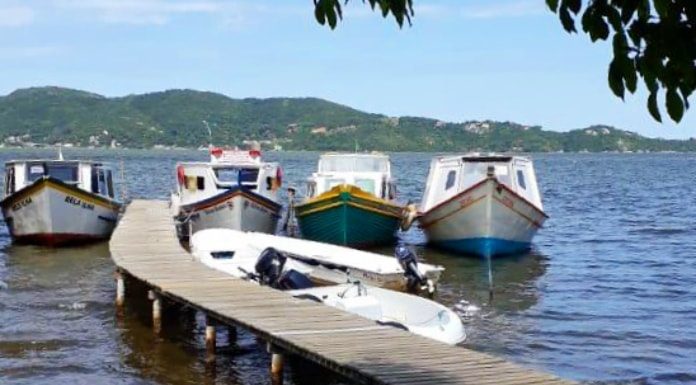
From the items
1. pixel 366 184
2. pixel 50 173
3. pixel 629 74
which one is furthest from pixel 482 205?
pixel 629 74

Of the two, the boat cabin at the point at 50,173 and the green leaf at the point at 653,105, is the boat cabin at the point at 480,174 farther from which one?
the green leaf at the point at 653,105

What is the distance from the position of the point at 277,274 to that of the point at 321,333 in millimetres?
6028

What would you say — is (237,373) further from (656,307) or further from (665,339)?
(656,307)

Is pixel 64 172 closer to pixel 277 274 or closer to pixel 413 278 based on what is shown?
pixel 277 274

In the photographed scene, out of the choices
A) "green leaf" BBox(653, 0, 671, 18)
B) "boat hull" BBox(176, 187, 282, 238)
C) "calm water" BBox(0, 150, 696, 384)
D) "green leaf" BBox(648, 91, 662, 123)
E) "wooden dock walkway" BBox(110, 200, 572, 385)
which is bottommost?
"calm water" BBox(0, 150, 696, 384)

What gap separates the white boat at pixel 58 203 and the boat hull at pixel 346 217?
6.10 m

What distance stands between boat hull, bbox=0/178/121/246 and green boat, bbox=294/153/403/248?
613cm

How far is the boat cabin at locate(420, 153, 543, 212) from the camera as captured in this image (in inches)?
1067

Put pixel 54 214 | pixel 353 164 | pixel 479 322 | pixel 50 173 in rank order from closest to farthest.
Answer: pixel 479 322 < pixel 54 214 < pixel 50 173 < pixel 353 164

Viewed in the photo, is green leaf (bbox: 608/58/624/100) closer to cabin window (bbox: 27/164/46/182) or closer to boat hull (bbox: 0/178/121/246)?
boat hull (bbox: 0/178/121/246)

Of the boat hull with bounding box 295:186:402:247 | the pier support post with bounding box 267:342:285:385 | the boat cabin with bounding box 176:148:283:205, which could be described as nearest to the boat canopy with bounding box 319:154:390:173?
the boat cabin with bounding box 176:148:283:205

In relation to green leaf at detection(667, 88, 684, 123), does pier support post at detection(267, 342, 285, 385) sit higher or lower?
lower

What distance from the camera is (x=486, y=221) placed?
25.4 metres

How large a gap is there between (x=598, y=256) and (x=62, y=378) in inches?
796
